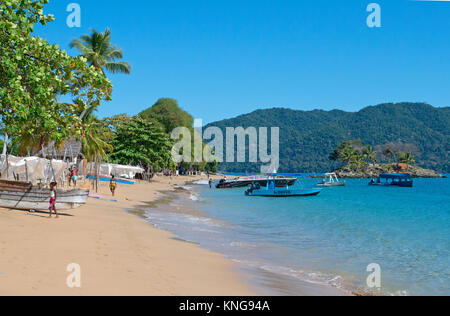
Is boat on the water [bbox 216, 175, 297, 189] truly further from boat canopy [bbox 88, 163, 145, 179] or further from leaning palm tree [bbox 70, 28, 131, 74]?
leaning palm tree [bbox 70, 28, 131, 74]

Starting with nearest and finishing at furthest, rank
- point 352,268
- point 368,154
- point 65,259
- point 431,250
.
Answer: point 65,259
point 352,268
point 431,250
point 368,154

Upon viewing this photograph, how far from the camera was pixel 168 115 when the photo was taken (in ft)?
300

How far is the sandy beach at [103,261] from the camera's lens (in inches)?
298

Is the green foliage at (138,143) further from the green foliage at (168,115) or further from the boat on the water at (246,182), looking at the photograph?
the green foliage at (168,115)

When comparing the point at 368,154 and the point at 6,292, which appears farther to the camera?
the point at 368,154

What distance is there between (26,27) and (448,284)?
14.5 m

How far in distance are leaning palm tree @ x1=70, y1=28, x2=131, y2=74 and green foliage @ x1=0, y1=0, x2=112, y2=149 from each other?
23483 millimetres
